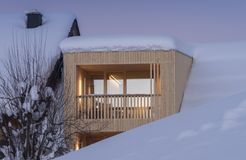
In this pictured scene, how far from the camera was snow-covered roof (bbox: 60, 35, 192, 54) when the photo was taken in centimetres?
1978

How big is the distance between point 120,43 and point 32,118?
20.3 feet

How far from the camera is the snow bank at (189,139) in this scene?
589 centimetres

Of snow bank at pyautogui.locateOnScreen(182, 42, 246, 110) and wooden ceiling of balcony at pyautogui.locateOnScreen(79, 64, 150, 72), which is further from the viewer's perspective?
snow bank at pyautogui.locateOnScreen(182, 42, 246, 110)

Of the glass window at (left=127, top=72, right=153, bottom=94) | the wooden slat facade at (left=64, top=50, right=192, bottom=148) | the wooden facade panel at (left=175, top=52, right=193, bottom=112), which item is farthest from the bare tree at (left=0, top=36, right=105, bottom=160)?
the glass window at (left=127, top=72, right=153, bottom=94)

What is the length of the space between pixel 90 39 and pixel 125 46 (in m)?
1.14

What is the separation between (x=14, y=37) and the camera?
2259cm

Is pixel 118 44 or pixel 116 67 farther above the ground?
pixel 118 44

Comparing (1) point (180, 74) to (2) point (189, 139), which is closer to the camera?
(2) point (189, 139)

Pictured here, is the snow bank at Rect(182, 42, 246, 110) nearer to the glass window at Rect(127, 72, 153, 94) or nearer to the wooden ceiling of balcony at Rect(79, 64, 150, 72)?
the glass window at Rect(127, 72, 153, 94)

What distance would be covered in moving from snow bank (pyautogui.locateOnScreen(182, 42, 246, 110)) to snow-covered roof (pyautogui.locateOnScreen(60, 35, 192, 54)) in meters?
2.05

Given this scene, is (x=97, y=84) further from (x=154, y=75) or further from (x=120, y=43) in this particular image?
(x=154, y=75)

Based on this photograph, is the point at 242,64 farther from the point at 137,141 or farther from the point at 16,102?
the point at 137,141

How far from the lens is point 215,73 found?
72.3ft

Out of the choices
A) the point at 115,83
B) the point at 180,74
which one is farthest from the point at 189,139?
the point at 115,83
